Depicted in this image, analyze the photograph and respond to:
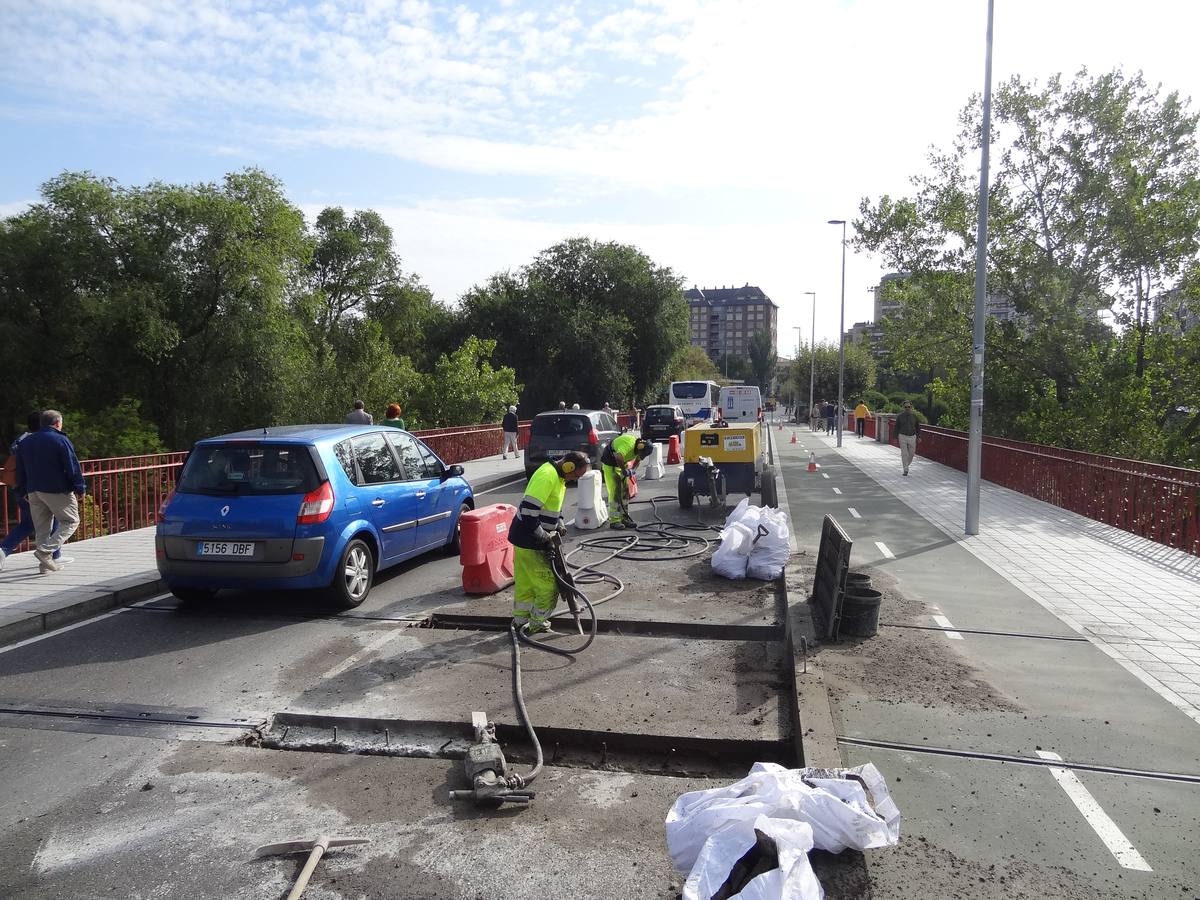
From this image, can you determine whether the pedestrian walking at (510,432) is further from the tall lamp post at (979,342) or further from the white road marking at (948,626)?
the white road marking at (948,626)

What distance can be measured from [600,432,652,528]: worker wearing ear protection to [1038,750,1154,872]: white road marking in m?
7.04

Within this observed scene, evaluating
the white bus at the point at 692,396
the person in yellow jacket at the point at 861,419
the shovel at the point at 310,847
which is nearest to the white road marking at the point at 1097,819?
the shovel at the point at 310,847

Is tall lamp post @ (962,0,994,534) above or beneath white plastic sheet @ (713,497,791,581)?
above

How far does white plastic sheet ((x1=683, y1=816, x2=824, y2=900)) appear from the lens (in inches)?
115

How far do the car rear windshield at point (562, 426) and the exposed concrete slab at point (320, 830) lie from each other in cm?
1311

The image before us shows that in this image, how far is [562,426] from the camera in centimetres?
1769

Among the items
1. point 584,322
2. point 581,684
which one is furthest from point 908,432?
point 584,322

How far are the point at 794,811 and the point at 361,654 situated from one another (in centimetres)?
394

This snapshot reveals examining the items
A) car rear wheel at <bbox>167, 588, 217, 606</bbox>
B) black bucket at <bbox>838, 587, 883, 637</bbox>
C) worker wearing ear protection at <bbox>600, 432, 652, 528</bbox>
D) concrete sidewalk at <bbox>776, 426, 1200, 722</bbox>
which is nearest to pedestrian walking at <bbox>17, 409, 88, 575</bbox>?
car rear wheel at <bbox>167, 588, 217, 606</bbox>

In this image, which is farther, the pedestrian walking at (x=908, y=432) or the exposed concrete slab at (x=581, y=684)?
the pedestrian walking at (x=908, y=432)

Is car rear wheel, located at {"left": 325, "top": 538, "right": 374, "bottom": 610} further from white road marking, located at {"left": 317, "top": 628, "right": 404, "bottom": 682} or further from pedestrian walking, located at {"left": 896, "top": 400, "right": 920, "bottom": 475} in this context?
pedestrian walking, located at {"left": 896, "top": 400, "right": 920, "bottom": 475}

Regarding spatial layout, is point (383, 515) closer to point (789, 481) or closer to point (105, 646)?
point (105, 646)

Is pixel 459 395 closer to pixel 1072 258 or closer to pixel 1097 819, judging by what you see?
pixel 1072 258

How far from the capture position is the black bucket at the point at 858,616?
21.6 ft
